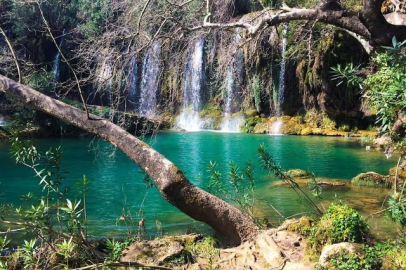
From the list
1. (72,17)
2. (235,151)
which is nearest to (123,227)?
(235,151)

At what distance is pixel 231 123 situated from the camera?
90.3 ft

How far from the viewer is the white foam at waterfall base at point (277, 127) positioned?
981 inches

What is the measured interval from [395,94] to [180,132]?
22729 mm

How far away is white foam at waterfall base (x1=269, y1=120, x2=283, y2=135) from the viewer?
24922 mm

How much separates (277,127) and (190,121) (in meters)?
6.39

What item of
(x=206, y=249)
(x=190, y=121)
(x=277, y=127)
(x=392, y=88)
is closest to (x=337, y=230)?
(x=206, y=249)

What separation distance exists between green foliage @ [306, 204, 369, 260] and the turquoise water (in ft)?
3.46

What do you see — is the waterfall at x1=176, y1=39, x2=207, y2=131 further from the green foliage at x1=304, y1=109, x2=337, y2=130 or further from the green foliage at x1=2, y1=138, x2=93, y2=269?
the green foliage at x1=2, y1=138, x2=93, y2=269

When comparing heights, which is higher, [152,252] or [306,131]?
[306,131]

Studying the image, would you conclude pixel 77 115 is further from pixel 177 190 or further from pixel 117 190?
pixel 117 190

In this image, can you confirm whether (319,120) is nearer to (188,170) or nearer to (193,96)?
(193,96)

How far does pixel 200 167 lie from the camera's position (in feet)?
47.6

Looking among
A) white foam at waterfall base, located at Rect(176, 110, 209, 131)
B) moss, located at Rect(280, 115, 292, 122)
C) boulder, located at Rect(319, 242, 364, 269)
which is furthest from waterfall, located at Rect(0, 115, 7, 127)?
boulder, located at Rect(319, 242, 364, 269)

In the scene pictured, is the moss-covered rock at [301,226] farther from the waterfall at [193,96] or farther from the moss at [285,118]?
the waterfall at [193,96]
